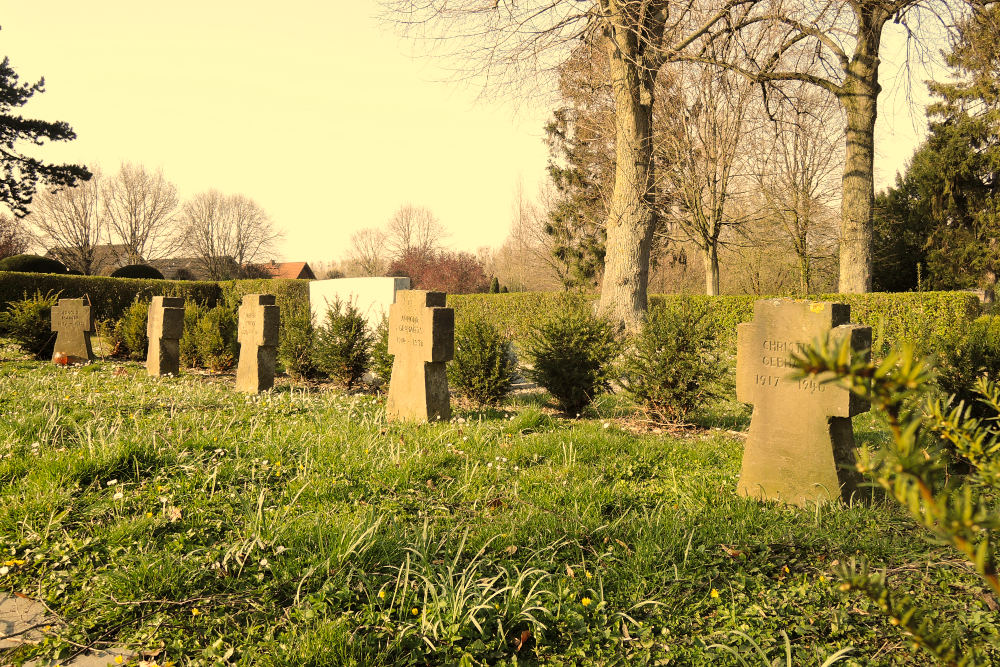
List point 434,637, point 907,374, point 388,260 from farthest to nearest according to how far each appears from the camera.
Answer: point 388,260 → point 434,637 → point 907,374

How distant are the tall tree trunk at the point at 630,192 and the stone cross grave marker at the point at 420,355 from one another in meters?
5.39

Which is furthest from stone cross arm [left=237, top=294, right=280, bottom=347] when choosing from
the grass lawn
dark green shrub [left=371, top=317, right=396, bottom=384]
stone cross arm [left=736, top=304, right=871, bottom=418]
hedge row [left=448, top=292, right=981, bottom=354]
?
stone cross arm [left=736, top=304, right=871, bottom=418]

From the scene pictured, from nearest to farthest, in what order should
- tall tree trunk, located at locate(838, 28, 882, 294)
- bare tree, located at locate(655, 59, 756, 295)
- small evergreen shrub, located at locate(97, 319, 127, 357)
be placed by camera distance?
small evergreen shrub, located at locate(97, 319, 127, 357) → tall tree trunk, located at locate(838, 28, 882, 294) → bare tree, located at locate(655, 59, 756, 295)

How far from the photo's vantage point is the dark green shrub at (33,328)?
1114 centimetres

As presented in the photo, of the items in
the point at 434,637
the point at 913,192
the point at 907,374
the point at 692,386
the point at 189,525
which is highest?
the point at 913,192

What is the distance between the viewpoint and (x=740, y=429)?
6695 millimetres

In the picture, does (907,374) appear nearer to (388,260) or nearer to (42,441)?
(42,441)

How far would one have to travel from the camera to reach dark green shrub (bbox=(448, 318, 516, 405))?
764 cm

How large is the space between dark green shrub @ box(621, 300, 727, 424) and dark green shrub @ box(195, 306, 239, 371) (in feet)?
26.0

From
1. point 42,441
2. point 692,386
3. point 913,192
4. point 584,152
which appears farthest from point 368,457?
point 913,192

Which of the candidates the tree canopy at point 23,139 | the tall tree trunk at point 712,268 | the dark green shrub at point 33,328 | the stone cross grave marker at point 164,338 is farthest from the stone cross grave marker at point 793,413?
the tree canopy at point 23,139

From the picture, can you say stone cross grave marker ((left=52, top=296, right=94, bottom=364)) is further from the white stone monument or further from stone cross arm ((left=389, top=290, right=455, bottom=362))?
stone cross arm ((left=389, top=290, right=455, bottom=362))

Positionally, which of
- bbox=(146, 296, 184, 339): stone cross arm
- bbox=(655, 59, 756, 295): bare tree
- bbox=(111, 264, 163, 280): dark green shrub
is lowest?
bbox=(146, 296, 184, 339): stone cross arm

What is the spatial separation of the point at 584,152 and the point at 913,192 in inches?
659
